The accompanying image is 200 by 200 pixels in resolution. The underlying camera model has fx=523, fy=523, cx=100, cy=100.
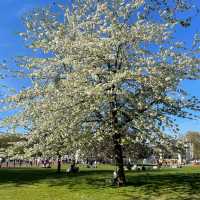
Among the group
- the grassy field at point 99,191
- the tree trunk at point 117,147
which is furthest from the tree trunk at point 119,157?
the grassy field at point 99,191

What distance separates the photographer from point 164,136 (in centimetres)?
3005

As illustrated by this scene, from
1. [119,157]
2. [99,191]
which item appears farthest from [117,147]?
[99,191]

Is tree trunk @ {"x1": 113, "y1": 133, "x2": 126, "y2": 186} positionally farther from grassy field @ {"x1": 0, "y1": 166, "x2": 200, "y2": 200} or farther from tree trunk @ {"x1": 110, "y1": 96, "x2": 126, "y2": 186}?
grassy field @ {"x1": 0, "y1": 166, "x2": 200, "y2": 200}

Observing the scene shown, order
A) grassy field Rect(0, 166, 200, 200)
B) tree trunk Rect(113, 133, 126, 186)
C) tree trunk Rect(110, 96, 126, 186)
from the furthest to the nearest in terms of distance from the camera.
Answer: tree trunk Rect(113, 133, 126, 186) → tree trunk Rect(110, 96, 126, 186) → grassy field Rect(0, 166, 200, 200)

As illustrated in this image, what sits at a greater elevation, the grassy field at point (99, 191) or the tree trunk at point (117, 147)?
the tree trunk at point (117, 147)

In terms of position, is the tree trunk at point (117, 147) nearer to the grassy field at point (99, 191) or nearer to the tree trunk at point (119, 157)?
the tree trunk at point (119, 157)

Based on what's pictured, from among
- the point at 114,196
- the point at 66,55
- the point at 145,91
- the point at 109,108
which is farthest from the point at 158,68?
the point at 114,196

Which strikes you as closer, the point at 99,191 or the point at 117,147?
the point at 99,191

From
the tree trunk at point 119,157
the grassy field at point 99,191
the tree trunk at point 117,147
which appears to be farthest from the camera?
the tree trunk at point 119,157

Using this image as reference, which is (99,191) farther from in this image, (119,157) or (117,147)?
→ (117,147)

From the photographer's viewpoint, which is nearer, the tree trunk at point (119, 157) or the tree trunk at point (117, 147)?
the tree trunk at point (117, 147)

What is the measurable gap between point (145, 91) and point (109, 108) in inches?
95.1

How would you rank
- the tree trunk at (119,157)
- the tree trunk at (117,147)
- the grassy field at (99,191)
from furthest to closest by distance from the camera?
the tree trunk at (119,157)
the tree trunk at (117,147)
the grassy field at (99,191)

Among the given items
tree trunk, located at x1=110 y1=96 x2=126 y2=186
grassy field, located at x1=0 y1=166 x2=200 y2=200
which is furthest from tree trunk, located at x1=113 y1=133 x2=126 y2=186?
grassy field, located at x1=0 y1=166 x2=200 y2=200
